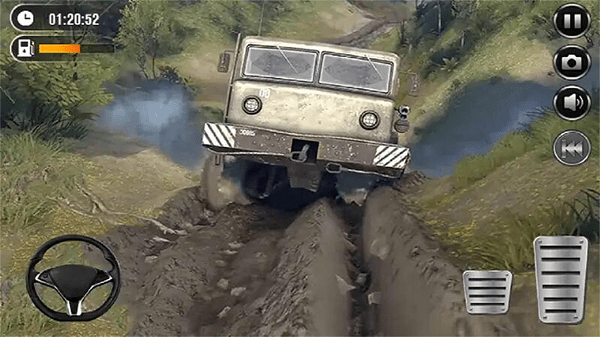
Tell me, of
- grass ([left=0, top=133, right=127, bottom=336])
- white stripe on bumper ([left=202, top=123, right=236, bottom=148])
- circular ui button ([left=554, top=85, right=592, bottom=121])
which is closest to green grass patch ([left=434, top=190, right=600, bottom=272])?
circular ui button ([left=554, top=85, right=592, bottom=121])

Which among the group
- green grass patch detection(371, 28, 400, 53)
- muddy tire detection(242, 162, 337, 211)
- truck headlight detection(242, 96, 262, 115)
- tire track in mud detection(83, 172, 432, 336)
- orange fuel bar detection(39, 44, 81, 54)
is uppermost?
green grass patch detection(371, 28, 400, 53)

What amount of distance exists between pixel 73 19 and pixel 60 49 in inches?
10.0

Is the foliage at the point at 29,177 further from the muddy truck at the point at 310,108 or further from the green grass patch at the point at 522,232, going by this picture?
the green grass patch at the point at 522,232

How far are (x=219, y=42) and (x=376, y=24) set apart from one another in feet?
4.73

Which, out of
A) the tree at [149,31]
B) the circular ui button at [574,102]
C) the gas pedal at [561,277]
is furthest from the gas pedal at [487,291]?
the tree at [149,31]

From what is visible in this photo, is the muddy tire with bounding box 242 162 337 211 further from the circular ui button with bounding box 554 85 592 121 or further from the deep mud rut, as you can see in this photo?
the circular ui button with bounding box 554 85 592 121

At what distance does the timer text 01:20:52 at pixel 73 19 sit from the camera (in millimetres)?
5195

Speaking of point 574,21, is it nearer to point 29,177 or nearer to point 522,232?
point 522,232

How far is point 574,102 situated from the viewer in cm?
489

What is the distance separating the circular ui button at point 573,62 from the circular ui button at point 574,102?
0.10 metres

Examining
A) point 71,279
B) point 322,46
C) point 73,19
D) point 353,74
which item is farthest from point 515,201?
point 73,19

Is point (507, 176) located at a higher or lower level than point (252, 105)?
lower

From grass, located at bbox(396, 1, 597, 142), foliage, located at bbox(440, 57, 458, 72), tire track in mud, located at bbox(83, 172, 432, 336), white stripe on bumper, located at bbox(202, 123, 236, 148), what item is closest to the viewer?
tire track in mud, located at bbox(83, 172, 432, 336)

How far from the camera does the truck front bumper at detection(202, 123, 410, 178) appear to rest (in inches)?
226
